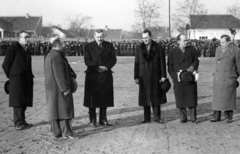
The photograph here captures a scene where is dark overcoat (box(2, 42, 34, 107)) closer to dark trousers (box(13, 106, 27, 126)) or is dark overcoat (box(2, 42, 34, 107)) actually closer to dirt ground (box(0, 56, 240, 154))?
dark trousers (box(13, 106, 27, 126))

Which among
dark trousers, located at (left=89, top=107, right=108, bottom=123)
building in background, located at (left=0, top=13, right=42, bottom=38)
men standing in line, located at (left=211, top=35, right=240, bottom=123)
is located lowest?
dark trousers, located at (left=89, top=107, right=108, bottom=123)

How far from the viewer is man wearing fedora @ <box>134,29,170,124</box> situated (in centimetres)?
756

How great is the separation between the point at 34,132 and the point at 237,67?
13.1 ft

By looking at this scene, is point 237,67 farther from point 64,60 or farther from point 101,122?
point 64,60

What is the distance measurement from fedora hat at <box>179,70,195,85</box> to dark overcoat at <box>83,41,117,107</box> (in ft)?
4.42

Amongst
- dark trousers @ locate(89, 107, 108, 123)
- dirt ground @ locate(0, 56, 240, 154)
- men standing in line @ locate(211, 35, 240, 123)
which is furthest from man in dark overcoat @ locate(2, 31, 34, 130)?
men standing in line @ locate(211, 35, 240, 123)

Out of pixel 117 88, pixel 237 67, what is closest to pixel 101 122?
pixel 237 67

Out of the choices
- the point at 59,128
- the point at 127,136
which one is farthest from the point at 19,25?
the point at 127,136

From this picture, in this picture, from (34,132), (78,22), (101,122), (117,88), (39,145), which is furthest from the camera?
(78,22)

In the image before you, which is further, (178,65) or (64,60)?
(178,65)

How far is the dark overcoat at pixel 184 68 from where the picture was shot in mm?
7598

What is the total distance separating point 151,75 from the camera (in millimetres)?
7590

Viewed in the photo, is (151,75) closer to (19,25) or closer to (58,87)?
(58,87)

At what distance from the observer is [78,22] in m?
64.9
